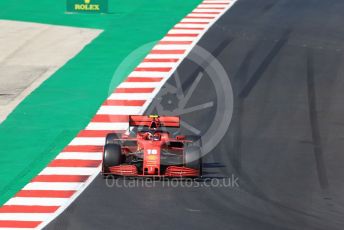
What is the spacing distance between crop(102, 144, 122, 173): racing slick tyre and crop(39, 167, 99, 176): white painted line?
3.07ft

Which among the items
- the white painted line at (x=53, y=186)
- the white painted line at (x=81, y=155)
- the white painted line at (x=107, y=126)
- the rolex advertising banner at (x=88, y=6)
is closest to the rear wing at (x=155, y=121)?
the white painted line at (x=81, y=155)

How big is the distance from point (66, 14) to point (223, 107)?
49.4ft

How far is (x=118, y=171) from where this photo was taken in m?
20.8

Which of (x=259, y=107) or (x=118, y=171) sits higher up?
(x=259, y=107)

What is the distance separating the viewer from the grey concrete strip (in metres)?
29.2

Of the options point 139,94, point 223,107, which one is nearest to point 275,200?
point 223,107

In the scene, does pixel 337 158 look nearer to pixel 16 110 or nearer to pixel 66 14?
pixel 16 110

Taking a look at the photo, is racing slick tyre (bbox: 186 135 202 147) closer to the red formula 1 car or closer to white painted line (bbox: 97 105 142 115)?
the red formula 1 car

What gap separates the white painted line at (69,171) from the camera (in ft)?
71.6

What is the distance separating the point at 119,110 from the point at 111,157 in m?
6.24

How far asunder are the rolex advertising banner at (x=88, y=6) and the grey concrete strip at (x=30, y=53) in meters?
2.37

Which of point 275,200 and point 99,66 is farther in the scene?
point 99,66

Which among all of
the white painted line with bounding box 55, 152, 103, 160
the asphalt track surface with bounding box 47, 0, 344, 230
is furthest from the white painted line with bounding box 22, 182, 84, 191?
the white painted line with bounding box 55, 152, 103, 160

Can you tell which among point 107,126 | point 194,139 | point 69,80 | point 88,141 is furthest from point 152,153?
point 69,80
